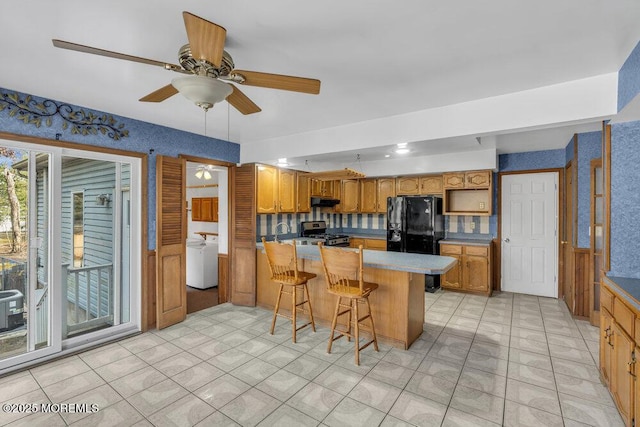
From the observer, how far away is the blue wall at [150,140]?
9.06 ft

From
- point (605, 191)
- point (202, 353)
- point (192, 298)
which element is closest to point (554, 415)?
point (605, 191)

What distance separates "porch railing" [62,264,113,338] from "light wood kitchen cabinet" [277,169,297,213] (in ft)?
8.06

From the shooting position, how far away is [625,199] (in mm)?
2367

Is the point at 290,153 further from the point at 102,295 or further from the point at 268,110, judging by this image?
the point at 102,295

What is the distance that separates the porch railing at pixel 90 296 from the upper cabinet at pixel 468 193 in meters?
5.22

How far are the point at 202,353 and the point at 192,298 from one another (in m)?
2.08

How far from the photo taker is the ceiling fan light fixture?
159cm

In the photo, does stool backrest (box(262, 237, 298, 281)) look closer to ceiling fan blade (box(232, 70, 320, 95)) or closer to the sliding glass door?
the sliding glass door

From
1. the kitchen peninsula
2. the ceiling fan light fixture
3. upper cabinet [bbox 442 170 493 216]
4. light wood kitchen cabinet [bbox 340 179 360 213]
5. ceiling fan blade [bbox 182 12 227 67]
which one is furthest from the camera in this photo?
light wood kitchen cabinet [bbox 340 179 360 213]

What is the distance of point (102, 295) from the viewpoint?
3816 millimetres

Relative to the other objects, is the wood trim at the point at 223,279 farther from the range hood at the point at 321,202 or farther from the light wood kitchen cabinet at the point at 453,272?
the light wood kitchen cabinet at the point at 453,272

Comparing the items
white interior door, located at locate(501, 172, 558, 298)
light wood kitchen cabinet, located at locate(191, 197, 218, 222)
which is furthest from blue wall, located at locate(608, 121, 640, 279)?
light wood kitchen cabinet, located at locate(191, 197, 218, 222)

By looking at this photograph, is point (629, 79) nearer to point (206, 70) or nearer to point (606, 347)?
point (606, 347)

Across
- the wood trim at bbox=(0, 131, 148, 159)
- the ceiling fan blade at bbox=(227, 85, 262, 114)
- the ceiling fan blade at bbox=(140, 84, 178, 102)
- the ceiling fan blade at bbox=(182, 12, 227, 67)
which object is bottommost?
the wood trim at bbox=(0, 131, 148, 159)
